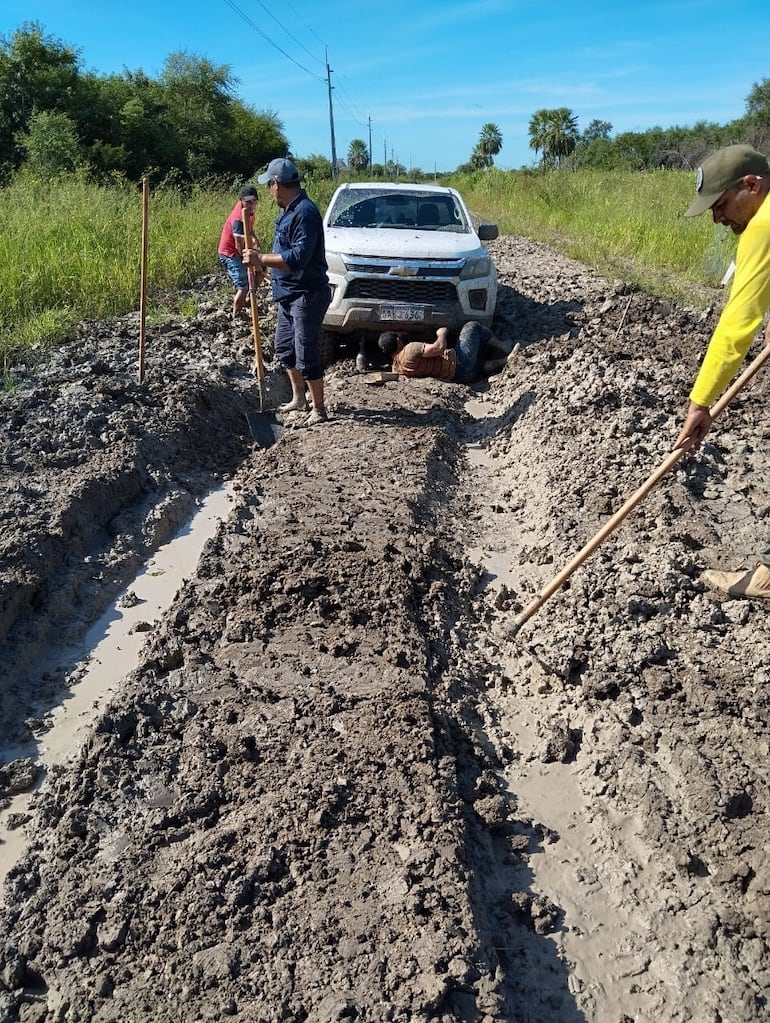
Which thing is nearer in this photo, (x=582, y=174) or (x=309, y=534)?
(x=309, y=534)

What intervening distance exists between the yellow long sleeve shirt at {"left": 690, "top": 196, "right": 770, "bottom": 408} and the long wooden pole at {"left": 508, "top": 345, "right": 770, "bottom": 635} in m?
0.31

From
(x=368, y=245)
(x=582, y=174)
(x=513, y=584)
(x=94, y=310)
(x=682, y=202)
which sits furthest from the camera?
(x=582, y=174)

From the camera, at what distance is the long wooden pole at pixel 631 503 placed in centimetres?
352

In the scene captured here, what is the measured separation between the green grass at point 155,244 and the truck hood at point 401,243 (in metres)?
3.08

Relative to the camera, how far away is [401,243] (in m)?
8.20

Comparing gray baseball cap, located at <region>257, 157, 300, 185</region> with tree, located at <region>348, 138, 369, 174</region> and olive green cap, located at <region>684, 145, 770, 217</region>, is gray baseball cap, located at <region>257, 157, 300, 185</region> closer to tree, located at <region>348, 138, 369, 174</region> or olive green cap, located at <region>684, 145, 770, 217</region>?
olive green cap, located at <region>684, 145, 770, 217</region>

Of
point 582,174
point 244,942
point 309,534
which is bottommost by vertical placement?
point 244,942

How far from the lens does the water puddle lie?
3.19 m

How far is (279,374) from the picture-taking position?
8.58m

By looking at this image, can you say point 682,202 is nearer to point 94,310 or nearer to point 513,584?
point 94,310

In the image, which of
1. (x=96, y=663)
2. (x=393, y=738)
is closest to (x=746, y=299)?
(x=393, y=738)

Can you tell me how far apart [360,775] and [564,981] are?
39.1 inches

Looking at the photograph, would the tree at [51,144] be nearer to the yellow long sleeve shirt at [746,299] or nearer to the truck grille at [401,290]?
the truck grille at [401,290]

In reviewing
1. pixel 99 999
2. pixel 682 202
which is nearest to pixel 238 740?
pixel 99 999
